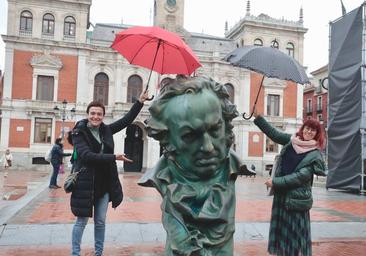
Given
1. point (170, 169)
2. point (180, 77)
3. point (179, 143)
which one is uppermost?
point (180, 77)

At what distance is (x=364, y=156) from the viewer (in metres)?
14.2

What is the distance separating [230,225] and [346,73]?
13713 mm

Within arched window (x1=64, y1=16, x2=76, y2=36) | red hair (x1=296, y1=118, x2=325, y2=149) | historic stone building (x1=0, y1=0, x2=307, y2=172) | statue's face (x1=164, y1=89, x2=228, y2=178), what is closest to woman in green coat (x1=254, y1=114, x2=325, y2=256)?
red hair (x1=296, y1=118, x2=325, y2=149)

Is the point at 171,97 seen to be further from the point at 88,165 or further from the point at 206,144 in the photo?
the point at 88,165

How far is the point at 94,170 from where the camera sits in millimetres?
4367

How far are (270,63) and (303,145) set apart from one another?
1.20 m

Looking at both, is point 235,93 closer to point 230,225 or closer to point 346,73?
point 346,73

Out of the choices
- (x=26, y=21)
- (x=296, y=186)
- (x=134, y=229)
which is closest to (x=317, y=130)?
(x=296, y=186)

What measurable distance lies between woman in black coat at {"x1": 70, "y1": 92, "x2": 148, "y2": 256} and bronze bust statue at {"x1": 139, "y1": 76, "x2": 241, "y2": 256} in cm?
131

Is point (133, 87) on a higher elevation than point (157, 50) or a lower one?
higher

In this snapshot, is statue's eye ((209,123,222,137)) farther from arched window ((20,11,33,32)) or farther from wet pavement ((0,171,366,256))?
arched window ((20,11,33,32))

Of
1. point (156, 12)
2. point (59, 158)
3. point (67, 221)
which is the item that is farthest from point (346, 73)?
point (156, 12)

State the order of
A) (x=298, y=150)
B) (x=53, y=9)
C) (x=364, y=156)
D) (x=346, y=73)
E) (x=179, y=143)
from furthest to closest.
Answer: (x=53, y=9) → (x=346, y=73) → (x=364, y=156) → (x=298, y=150) → (x=179, y=143)

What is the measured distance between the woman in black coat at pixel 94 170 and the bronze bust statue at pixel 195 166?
4.30ft
